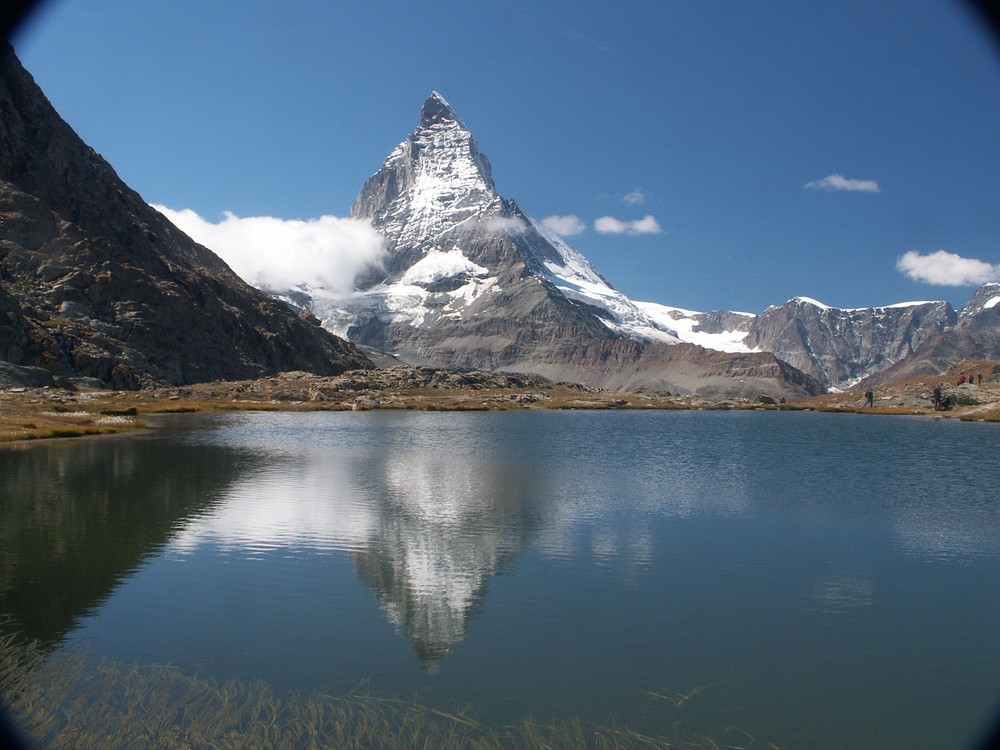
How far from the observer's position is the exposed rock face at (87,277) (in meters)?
134

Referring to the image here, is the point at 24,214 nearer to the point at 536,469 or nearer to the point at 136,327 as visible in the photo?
the point at 136,327

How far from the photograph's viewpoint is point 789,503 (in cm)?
3644

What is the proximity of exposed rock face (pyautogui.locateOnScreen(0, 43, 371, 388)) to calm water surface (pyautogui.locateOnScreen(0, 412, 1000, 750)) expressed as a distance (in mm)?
101578

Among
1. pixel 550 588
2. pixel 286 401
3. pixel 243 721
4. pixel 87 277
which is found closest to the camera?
pixel 243 721

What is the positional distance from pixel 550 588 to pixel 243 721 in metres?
9.97

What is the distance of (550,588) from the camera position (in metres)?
21.0

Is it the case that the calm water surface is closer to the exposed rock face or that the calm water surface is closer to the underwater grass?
the underwater grass

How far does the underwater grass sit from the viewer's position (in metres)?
12.3

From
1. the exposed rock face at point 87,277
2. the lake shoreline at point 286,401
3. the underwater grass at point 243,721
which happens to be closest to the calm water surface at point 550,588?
the underwater grass at point 243,721

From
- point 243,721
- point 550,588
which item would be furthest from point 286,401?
point 243,721

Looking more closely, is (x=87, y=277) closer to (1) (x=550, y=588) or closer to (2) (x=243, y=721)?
(1) (x=550, y=588)

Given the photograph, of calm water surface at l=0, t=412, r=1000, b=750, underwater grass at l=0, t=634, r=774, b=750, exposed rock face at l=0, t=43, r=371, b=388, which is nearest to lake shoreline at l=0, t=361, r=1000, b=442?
exposed rock face at l=0, t=43, r=371, b=388

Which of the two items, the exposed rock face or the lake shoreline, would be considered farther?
Answer: the exposed rock face

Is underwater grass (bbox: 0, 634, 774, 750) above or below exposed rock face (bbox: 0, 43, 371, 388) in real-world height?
below
